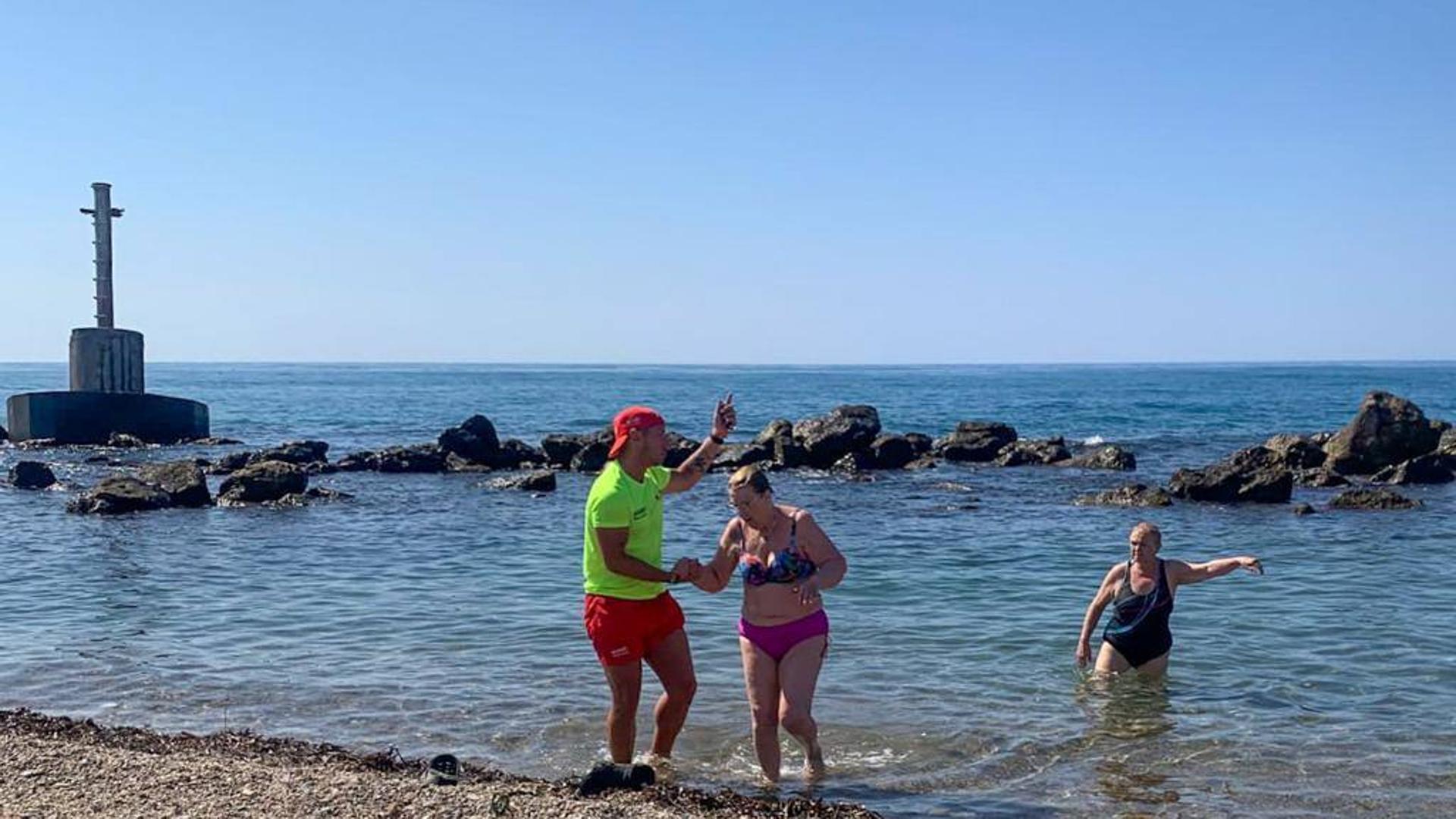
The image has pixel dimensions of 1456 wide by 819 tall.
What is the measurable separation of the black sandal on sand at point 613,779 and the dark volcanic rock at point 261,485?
1871 centimetres

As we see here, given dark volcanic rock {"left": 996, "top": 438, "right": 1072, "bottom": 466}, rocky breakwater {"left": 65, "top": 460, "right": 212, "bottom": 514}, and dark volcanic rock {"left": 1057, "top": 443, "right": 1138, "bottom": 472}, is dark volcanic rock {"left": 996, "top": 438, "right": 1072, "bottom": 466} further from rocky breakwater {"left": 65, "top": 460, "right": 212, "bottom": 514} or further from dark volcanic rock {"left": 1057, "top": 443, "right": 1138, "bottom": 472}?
rocky breakwater {"left": 65, "top": 460, "right": 212, "bottom": 514}

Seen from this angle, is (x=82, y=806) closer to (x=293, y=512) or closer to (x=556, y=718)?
(x=556, y=718)

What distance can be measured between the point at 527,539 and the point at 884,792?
12.8m

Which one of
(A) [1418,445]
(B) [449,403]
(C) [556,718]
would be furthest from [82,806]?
(B) [449,403]

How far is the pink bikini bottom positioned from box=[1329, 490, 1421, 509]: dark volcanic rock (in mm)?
18226

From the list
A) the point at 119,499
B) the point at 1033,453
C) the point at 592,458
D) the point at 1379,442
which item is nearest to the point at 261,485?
the point at 119,499

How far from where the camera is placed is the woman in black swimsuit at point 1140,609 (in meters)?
10.6

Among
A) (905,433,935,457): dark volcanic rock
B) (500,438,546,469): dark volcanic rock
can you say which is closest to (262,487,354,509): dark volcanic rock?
(500,438,546,469): dark volcanic rock

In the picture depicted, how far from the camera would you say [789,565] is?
7305 millimetres

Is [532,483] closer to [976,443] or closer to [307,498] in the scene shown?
[307,498]

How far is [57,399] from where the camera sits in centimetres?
4062

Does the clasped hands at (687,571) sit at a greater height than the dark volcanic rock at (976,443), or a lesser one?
Result: greater

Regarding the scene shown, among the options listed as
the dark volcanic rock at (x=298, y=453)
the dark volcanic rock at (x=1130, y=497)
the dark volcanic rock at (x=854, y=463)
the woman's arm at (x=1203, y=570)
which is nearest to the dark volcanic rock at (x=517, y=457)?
the dark volcanic rock at (x=298, y=453)

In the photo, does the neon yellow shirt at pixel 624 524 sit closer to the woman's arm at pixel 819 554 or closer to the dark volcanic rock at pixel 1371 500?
the woman's arm at pixel 819 554
